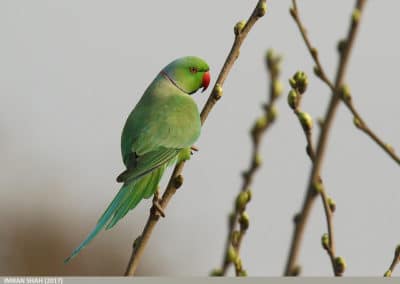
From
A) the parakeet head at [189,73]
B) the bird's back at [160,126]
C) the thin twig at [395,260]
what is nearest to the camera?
the thin twig at [395,260]

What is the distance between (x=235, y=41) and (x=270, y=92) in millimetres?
422

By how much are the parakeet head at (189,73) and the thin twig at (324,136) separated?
61.1 inches

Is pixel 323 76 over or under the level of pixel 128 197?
over

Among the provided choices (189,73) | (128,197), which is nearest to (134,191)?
(128,197)

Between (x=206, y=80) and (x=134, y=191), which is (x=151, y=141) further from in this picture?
(x=206, y=80)

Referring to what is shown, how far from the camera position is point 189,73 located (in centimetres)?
241

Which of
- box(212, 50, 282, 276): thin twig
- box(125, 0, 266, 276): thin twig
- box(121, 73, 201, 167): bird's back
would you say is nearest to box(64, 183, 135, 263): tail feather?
box(121, 73, 201, 167): bird's back

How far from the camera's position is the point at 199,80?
7.91 ft

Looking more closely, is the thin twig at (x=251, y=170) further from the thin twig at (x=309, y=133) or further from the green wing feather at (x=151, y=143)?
the green wing feather at (x=151, y=143)

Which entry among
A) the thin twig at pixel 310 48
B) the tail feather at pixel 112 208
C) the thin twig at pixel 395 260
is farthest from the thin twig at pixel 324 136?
the tail feather at pixel 112 208

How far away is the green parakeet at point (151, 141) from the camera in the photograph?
185 centimetres

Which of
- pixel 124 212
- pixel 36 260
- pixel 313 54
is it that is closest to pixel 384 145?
pixel 313 54

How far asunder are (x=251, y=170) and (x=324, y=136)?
242 mm

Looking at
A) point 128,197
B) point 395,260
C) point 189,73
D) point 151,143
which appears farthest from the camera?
point 189,73
